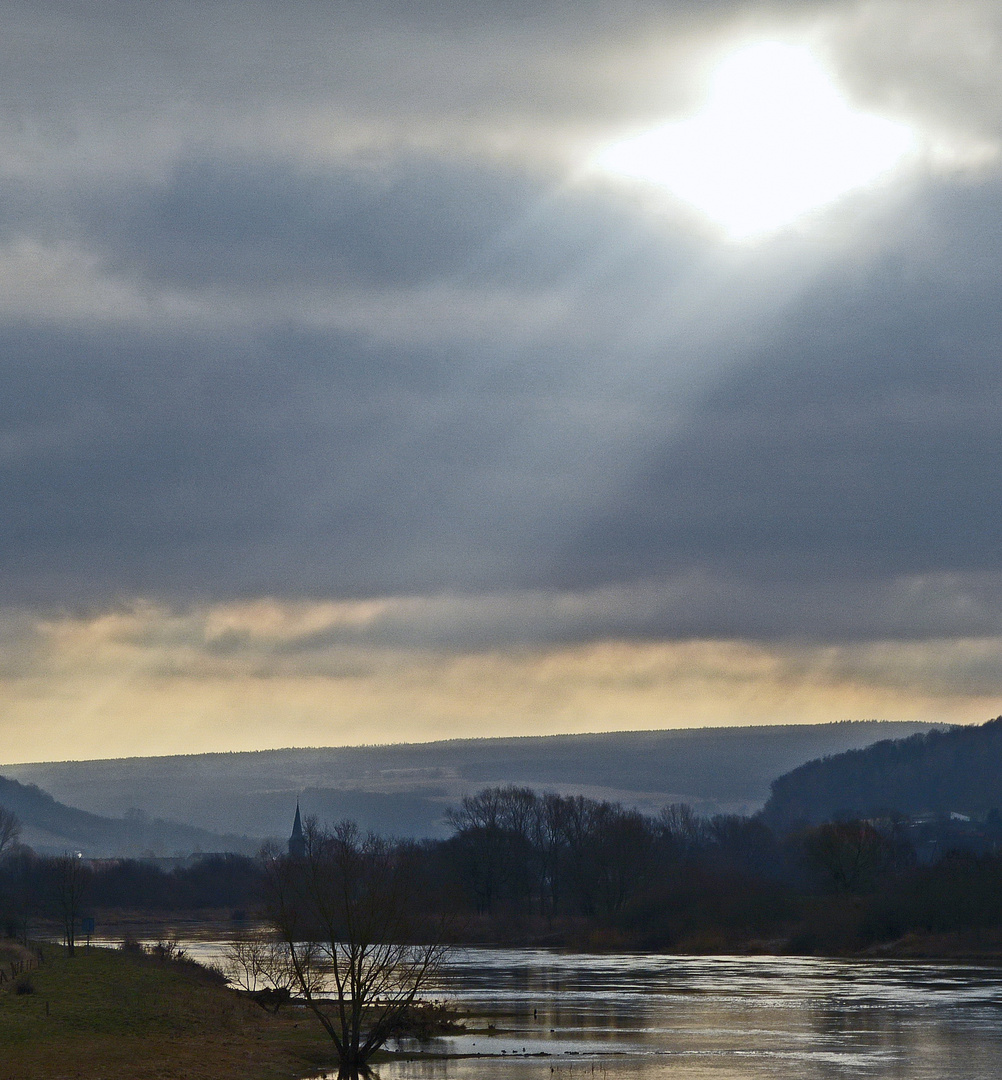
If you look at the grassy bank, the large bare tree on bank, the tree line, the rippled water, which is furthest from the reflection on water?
the tree line

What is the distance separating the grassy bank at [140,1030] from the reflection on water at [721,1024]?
4.80 m

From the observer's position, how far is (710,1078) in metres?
48.1

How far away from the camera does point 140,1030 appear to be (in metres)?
57.3

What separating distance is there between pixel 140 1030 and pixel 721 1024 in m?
23.4

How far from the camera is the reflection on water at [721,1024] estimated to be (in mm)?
50375

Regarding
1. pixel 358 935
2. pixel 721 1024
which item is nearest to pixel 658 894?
pixel 721 1024

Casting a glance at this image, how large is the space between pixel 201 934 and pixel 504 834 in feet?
156

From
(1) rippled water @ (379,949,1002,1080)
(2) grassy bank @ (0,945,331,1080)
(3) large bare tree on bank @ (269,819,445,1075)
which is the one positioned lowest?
(1) rippled water @ (379,949,1002,1080)

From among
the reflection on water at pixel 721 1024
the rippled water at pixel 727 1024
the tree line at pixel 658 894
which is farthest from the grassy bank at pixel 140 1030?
the tree line at pixel 658 894

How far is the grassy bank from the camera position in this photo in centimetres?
4841

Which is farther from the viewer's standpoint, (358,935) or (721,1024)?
(721,1024)

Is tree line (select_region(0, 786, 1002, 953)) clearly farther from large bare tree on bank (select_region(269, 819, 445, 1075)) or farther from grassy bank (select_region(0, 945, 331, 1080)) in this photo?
large bare tree on bank (select_region(269, 819, 445, 1075))

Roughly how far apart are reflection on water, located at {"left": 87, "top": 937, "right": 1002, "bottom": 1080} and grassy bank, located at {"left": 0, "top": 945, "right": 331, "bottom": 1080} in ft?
15.8

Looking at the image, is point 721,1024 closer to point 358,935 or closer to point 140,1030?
point 358,935
